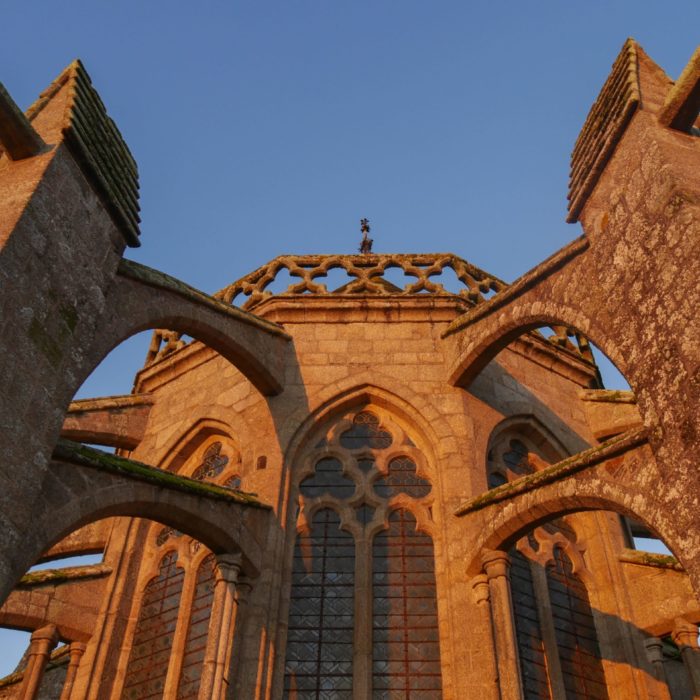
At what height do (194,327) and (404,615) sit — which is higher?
(194,327)

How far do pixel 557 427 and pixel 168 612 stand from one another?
4416 mm

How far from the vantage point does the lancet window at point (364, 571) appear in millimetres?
7277

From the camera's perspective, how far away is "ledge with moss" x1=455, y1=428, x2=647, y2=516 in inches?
235

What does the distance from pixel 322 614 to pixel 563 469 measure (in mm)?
2563

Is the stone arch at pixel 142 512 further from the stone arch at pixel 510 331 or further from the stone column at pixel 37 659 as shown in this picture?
the stone arch at pixel 510 331

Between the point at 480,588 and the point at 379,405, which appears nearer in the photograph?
the point at 480,588

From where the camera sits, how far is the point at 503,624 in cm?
702

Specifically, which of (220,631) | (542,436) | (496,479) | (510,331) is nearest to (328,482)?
(496,479)

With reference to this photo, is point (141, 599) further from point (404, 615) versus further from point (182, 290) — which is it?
point (182, 290)

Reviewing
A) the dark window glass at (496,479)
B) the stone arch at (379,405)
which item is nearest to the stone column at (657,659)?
the dark window glass at (496,479)

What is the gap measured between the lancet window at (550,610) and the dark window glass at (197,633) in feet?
9.08

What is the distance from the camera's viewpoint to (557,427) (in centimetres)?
936

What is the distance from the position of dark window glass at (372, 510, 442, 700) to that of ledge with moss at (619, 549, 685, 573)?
1977 millimetres

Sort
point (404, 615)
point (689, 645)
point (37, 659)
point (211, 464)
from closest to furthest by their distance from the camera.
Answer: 1. point (689, 645)
2. point (404, 615)
3. point (37, 659)
4. point (211, 464)
